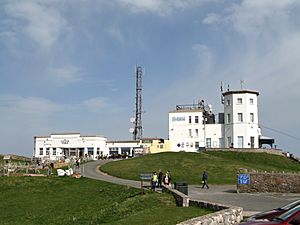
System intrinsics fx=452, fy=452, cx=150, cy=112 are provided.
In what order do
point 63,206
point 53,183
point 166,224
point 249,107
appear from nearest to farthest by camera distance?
point 166,224, point 63,206, point 53,183, point 249,107

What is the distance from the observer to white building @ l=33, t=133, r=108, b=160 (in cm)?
8031

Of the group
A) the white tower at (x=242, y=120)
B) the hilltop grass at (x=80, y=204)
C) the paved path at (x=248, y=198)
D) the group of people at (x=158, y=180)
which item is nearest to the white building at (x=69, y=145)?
the white tower at (x=242, y=120)

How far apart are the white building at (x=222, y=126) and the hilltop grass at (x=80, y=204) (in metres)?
37.4

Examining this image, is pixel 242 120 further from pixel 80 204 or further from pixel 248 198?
pixel 80 204

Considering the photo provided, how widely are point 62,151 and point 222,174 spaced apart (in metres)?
41.2

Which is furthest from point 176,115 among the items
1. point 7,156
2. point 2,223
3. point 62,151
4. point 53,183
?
point 2,223

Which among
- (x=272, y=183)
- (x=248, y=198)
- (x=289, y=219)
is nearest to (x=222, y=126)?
(x=272, y=183)

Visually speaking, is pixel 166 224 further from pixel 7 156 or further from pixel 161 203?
pixel 7 156

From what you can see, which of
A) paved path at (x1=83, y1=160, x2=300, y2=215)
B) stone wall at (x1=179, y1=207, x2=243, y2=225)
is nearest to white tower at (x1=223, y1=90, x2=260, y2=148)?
paved path at (x1=83, y1=160, x2=300, y2=215)

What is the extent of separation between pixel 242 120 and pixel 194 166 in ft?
72.9

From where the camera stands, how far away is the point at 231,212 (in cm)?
1630

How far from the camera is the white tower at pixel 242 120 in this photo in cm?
7044

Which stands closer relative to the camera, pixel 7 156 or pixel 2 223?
pixel 2 223

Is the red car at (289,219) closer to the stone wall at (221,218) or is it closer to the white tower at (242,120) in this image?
A: the stone wall at (221,218)
